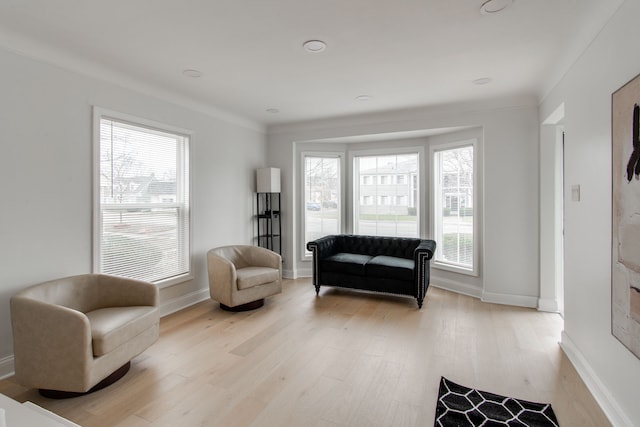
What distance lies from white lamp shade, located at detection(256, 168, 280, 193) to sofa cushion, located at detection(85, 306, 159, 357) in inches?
110

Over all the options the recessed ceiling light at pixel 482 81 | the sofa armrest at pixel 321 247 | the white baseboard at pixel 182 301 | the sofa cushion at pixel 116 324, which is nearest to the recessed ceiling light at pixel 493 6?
the recessed ceiling light at pixel 482 81

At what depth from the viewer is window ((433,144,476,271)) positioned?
4.57 m

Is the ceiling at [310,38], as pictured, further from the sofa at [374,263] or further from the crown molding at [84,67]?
the sofa at [374,263]

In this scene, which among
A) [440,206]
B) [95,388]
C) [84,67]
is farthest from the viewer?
[440,206]

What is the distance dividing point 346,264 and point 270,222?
1782 millimetres

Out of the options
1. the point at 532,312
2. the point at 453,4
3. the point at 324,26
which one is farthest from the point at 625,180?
the point at 532,312

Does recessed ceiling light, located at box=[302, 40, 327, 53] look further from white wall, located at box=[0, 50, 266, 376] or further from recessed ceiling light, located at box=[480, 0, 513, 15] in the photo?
white wall, located at box=[0, 50, 266, 376]

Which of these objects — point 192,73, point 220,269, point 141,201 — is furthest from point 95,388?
point 192,73

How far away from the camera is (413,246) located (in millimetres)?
4719

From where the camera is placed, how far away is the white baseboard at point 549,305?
3.84 metres

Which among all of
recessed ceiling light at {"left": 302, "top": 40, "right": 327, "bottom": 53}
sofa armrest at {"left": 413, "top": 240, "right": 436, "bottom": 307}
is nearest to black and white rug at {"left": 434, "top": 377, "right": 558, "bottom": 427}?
sofa armrest at {"left": 413, "top": 240, "right": 436, "bottom": 307}

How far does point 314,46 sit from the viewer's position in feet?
8.75

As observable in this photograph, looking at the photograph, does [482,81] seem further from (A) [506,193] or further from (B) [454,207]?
(B) [454,207]

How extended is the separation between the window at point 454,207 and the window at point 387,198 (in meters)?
0.34
